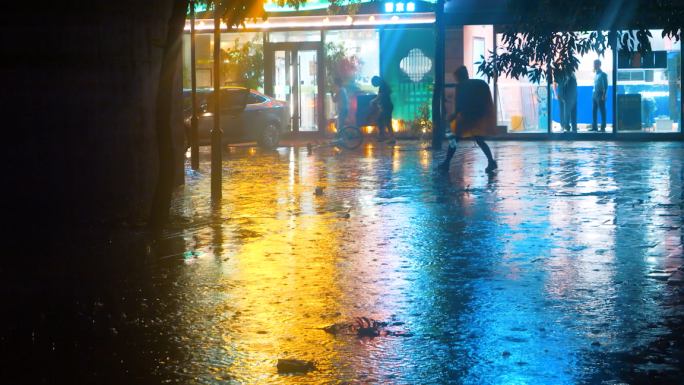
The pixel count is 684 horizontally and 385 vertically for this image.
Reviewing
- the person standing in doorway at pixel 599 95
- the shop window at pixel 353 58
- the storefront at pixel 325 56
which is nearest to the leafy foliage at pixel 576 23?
the person standing in doorway at pixel 599 95

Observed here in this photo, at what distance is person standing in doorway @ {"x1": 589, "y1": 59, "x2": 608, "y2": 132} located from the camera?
87.7ft

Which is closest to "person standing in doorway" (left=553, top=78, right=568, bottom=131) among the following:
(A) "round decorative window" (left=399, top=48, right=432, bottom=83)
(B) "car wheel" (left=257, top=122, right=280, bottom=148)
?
(A) "round decorative window" (left=399, top=48, right=432, bottom=83)

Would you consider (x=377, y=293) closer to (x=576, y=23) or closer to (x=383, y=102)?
(x=576, y=23)

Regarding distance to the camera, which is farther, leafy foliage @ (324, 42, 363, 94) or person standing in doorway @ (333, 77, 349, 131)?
leafy foliage @ (324, 42, 363, 94)

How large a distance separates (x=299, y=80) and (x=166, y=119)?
1967 cm

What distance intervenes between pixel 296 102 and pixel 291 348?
24.9m

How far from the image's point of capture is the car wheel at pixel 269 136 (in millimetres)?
25062

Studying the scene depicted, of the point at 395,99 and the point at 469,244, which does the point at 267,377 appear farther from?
the point at 395,99

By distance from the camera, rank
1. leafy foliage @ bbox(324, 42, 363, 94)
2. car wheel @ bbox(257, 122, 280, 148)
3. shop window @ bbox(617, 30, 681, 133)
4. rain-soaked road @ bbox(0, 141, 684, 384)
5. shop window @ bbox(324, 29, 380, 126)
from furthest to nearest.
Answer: leafy foliage @ bbox(324, 42, 363, 94)
shop window @ bbox(324, 29, 380, 126)
shop window @ bbox(617, 30, 681, 133)
car wheel @ bbox(257, 122, 280, 148)
rain-soaked road @ bbox(0, 141, 684, 384)

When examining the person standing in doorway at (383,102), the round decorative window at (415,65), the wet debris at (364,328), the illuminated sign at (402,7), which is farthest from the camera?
the round decorative window at (415,65)

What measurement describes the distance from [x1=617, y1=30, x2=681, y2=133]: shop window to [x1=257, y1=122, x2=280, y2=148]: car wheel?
32.1 feet

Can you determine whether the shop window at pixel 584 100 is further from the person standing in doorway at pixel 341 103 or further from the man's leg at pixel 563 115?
the person standing in doorway at pixel 341 103

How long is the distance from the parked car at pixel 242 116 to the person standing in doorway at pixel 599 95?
8810 mm

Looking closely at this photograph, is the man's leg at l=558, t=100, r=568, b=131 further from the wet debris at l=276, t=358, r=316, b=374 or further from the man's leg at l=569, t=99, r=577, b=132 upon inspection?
the wet debris at l=276, t=358, r=316, b=374
